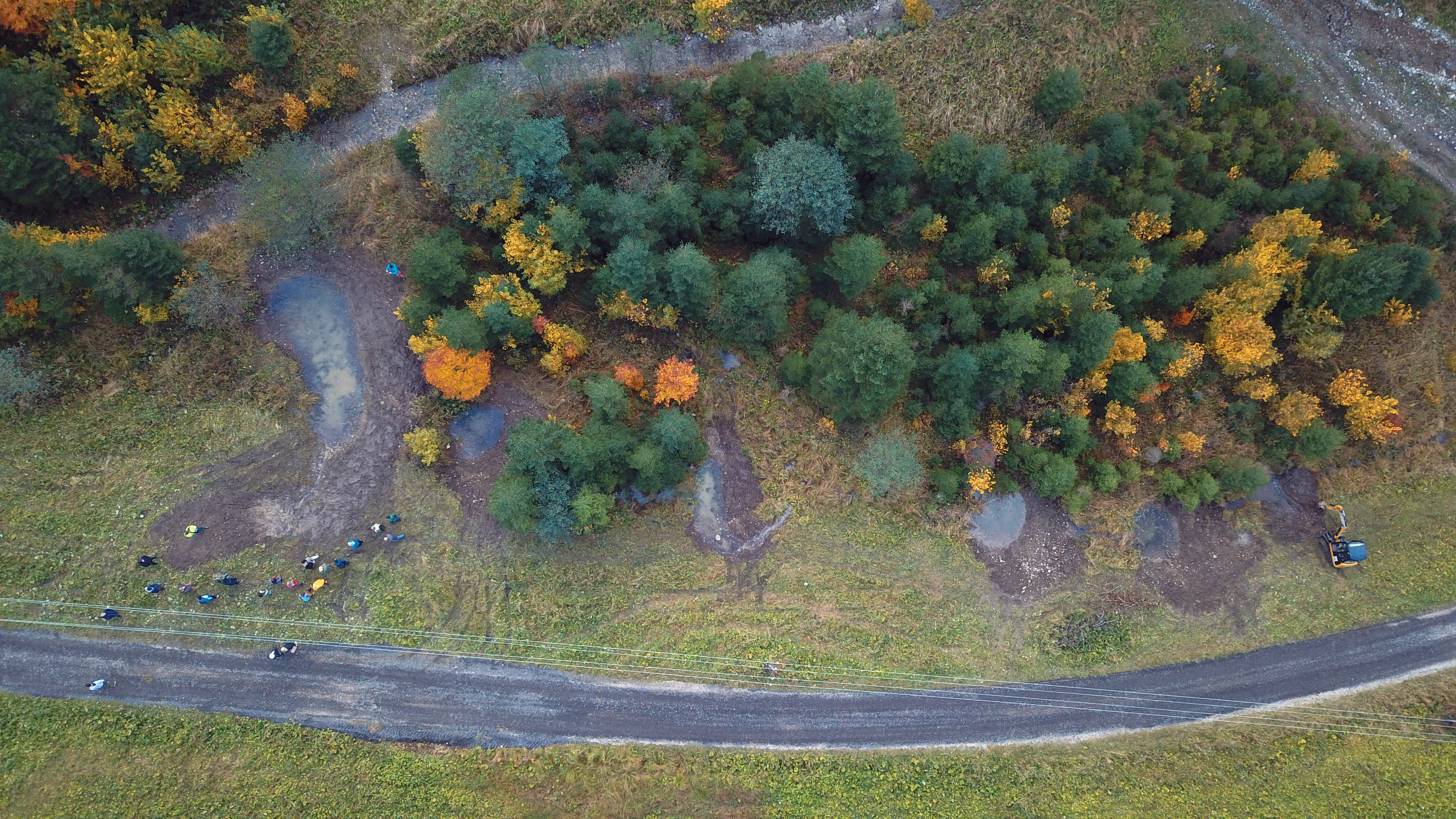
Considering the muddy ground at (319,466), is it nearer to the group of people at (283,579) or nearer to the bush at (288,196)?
the group of people at (283,579)

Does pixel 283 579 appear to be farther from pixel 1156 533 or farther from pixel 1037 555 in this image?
pixel 1156 533

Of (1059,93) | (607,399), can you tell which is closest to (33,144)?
(607,399)

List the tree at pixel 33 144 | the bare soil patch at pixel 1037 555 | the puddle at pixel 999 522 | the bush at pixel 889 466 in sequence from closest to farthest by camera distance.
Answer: the tree at pixel 33 144, the bush at pixel 889 466, the bare soil patch at pixel 1037 555, the puddle at pixel 999 522

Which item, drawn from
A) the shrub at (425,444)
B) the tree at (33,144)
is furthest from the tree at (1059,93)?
the tree at (33,144)

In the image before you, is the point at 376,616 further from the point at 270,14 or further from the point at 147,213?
the point at 270,14

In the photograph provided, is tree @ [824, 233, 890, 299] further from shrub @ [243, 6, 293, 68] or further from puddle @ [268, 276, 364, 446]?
shrub @ [243, 6, 293, 68]

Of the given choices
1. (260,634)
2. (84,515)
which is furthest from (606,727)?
(84,515)
